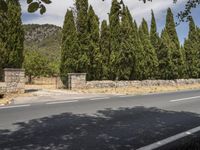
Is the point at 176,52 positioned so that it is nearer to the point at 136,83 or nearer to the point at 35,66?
the point at 136,83

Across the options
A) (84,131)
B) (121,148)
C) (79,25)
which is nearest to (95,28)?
(79,25)

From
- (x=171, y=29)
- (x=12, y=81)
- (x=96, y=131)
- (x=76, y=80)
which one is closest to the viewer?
(x=96, y=131)

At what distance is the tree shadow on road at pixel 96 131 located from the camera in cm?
696

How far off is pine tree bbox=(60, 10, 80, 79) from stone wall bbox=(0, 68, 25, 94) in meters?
5.72

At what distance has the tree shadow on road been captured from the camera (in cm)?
696

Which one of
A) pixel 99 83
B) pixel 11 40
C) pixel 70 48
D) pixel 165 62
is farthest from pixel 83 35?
pixel 165 62

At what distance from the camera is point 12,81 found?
63.5 feet

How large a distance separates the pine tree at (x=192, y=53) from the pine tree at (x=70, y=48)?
19.1m

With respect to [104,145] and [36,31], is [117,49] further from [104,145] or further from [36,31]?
[36,31]

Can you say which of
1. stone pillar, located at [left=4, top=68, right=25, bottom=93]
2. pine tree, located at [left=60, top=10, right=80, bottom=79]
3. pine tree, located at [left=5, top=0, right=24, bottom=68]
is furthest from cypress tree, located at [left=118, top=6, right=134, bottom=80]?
stone pillar, located at [left=4, top=68, right=25, bottom=93]

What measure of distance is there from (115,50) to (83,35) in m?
3.56

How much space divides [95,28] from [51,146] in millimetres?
20693

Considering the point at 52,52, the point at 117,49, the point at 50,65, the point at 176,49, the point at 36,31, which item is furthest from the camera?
the point at 36,31

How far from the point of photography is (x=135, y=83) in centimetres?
2930
